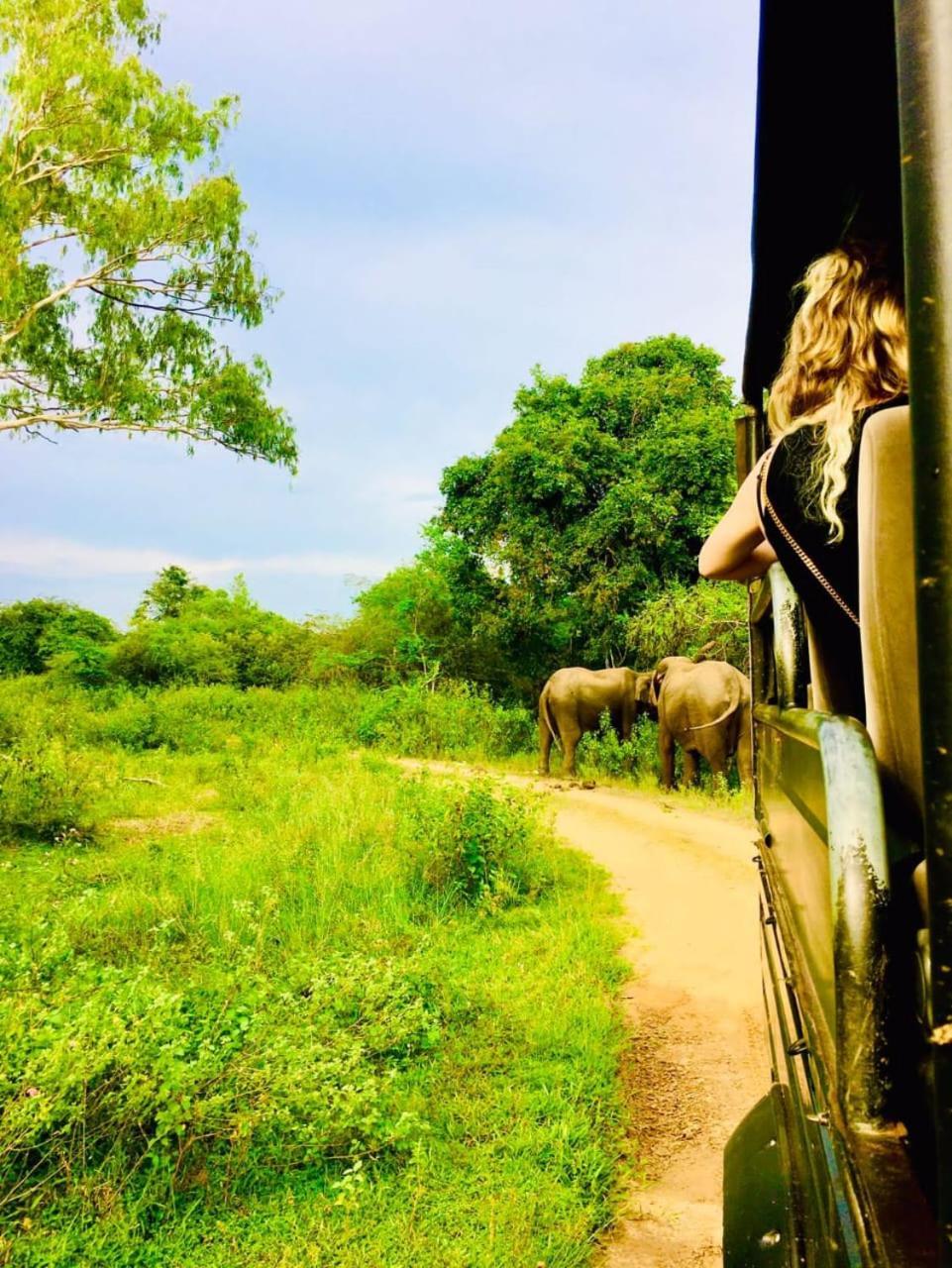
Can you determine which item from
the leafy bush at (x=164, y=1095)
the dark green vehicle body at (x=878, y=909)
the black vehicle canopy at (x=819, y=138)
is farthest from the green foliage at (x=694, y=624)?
the dark green vehicle body at (x=878, y=909)

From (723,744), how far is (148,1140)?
302 inches

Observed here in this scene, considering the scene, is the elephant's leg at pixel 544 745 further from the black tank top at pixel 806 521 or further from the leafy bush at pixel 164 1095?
the black tank top at pixel 806 521

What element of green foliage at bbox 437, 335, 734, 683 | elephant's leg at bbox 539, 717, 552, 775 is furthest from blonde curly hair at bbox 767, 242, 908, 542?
green foliage at bbox 437, 335, 734, 683

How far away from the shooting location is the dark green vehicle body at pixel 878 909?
20.9 inches

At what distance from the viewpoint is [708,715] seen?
9375mm

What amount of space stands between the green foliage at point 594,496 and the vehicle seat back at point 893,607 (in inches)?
463

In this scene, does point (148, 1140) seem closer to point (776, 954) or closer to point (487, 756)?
point (776, 954)

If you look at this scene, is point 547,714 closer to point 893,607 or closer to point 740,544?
point 740,544

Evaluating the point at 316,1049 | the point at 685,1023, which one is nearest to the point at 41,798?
the point at 316,1049

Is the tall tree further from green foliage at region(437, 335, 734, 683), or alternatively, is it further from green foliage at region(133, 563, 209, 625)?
green foliage at region(133, 563, 209, 625)

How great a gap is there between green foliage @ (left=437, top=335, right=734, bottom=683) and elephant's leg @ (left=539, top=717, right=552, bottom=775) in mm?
2014

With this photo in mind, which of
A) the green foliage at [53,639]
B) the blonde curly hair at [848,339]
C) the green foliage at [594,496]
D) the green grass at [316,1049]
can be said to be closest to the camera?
the blonde curly hair at [848,339]

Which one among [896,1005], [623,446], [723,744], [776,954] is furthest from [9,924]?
[623,446]

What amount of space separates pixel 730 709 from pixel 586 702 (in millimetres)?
2400
